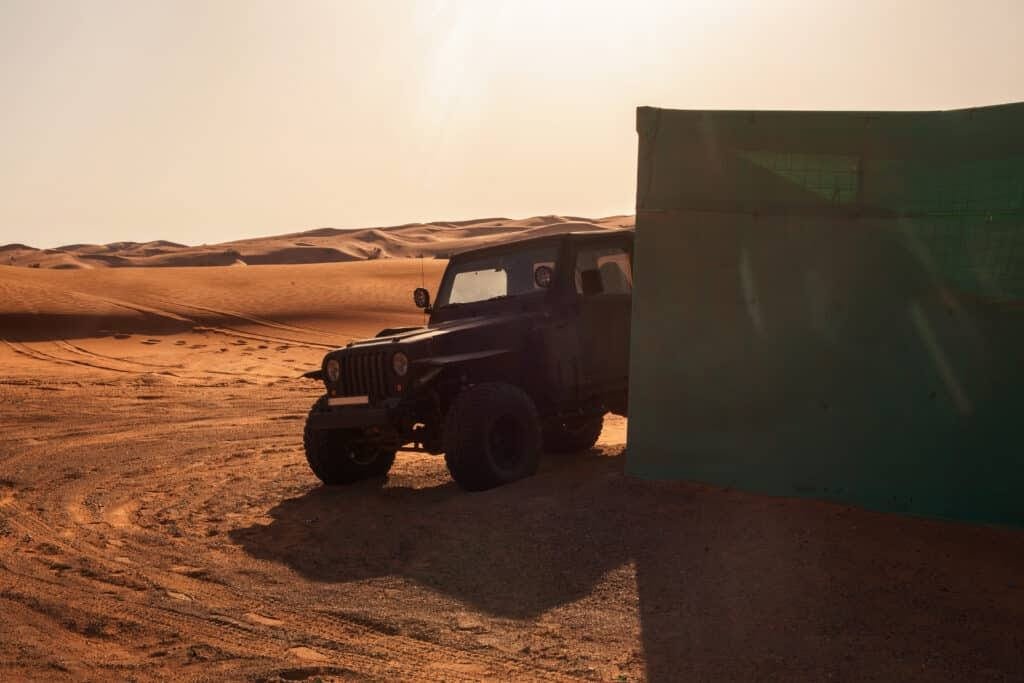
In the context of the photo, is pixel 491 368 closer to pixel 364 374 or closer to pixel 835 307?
pixel 364 374

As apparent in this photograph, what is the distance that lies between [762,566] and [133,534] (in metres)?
4.17

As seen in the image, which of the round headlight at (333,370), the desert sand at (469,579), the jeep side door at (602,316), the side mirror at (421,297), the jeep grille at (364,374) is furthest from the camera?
the side mirror at (421,297)

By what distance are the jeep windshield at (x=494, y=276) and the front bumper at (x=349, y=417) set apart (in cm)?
162

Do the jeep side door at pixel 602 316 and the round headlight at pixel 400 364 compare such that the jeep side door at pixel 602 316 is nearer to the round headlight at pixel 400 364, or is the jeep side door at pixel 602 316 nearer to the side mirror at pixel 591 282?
the side mirror at pixel 591 282

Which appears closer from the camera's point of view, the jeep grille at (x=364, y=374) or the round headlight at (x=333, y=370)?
the jeep grille at (x=364, y=374)

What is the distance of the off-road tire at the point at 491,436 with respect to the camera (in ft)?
23.9

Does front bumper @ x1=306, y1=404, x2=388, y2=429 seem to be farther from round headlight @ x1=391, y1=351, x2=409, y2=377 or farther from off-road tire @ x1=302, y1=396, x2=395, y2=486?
round headlight @ x1=391, y1=351, x2=409, y2=377

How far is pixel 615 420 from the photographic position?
Result: 12.9 metres

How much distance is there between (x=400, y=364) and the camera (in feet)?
24.6

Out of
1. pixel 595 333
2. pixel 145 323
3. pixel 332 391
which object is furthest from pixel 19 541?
pixel 145 323

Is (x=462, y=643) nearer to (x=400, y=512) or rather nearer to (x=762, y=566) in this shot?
(x=762, y=566)

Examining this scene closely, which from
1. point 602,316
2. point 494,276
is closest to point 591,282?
point 602,316

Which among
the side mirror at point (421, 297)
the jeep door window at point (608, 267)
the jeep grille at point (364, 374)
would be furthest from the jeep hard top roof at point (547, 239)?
the jeep grille at point (364, 374)

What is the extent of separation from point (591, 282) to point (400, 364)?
→ 176cm
